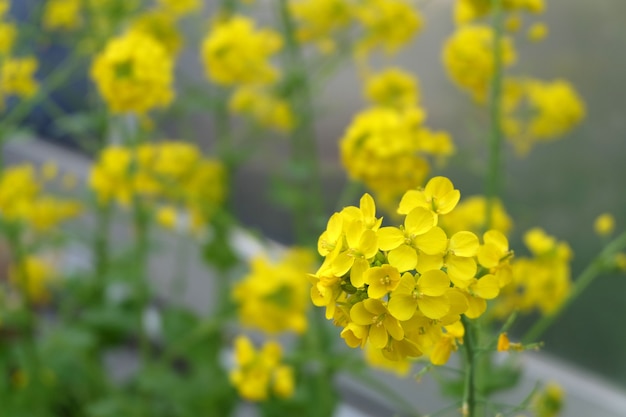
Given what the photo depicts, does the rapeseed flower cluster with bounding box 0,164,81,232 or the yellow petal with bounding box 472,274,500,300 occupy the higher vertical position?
the rapeseed flower cluster with bounding box 0,164,81,232

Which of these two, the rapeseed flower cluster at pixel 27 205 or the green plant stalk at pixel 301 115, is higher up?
the green plant stalk at pixel 301 115

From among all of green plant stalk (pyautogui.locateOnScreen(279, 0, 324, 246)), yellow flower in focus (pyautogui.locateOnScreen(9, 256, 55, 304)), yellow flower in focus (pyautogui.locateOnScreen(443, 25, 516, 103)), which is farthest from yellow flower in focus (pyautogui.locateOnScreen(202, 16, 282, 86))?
yellow flower in focus (pyautogui.locateOnScreen(9, 256, 55, 304))

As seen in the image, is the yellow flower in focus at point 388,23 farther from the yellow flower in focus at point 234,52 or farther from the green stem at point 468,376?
the green stem at point 468,376

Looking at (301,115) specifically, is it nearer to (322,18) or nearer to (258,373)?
(322,18)

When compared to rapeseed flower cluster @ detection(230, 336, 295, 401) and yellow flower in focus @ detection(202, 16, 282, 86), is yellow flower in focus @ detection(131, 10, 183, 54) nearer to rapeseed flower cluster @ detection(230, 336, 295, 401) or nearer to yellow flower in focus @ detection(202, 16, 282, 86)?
yellow flower in focus @ detection(202, 16, 282, 86)

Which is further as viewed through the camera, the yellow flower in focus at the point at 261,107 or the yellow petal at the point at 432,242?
the yellow flower in focus at the point at 261,107

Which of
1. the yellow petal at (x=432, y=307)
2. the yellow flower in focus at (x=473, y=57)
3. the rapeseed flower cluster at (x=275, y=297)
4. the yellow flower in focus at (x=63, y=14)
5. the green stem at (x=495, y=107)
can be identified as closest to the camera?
the yellow petal at (x=432, y=307)

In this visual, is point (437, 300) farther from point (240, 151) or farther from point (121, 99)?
point (240, 151)

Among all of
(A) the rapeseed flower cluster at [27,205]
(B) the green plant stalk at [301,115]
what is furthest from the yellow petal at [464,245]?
(A) the rapeseed flower cluster at [27,205]
